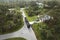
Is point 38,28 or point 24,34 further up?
point 38,28

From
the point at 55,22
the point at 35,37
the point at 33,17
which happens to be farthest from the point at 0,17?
the point at 55,22

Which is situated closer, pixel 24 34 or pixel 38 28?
pixel 24 34

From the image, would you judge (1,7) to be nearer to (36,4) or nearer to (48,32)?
(36,4)

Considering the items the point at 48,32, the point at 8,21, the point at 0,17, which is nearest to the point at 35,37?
the point at 48,32

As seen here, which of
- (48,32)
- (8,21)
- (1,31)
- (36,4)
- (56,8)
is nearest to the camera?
(48,32)

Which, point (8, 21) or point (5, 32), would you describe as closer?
point (5, 32)

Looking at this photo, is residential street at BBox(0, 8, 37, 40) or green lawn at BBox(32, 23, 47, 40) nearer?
green lawn at BBox(32, 23, 47, 40)

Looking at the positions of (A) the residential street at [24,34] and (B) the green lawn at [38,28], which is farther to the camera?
(A) the residential street at [24,34]

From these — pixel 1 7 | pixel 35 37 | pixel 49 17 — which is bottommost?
pixel 35 37

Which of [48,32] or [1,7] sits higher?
[1,7]

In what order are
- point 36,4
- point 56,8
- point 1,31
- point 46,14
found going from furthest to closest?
1. point 36,4
2. point 56,8
3. point 46,14
4. point 1,31
